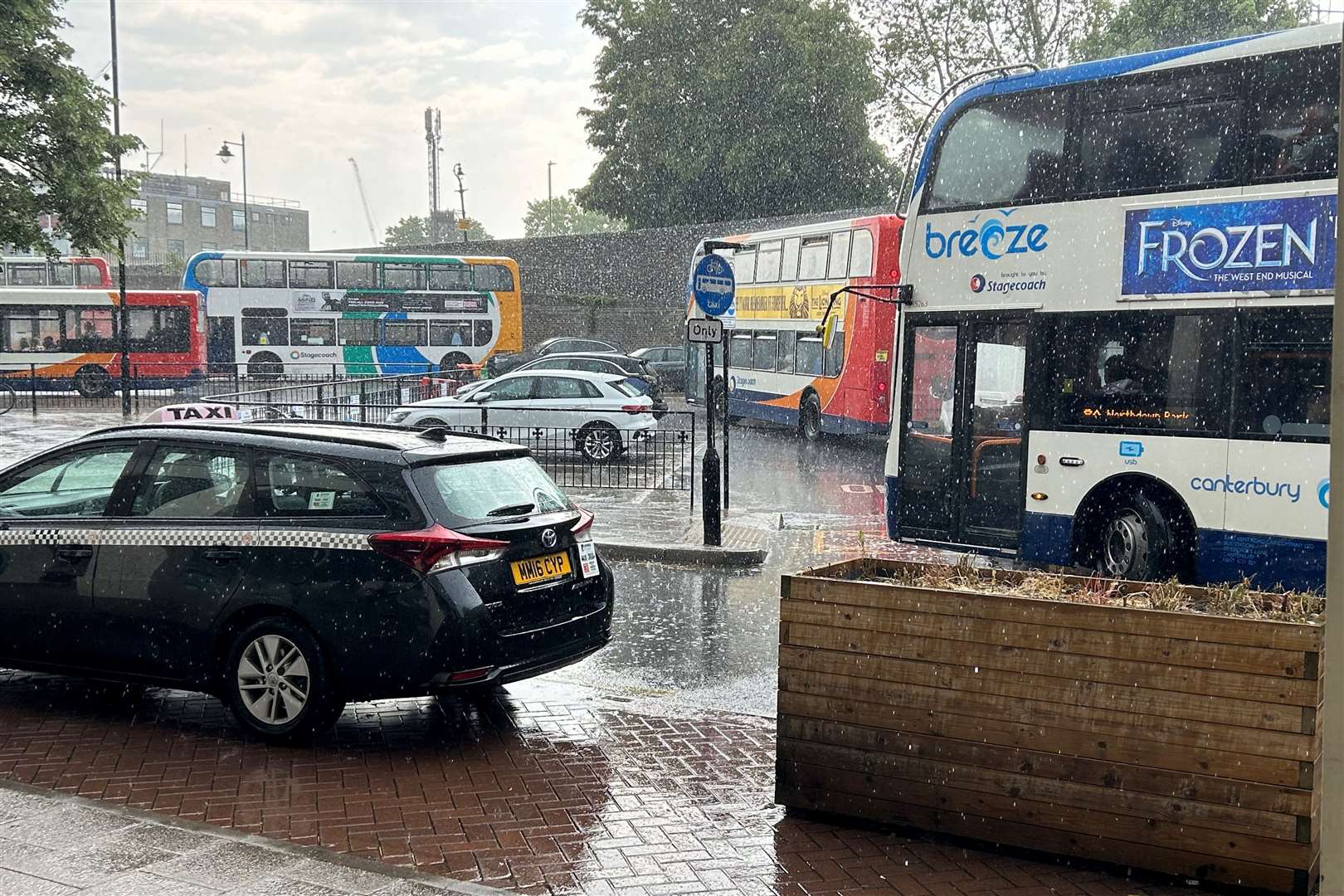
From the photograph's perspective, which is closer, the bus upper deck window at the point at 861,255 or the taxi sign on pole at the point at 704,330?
the taxi sign on pole at the point at 704,330

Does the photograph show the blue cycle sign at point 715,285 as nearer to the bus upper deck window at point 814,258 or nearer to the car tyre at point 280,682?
the car tyre at point 280,682

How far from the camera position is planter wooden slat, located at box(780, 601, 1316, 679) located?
4344 millimetres

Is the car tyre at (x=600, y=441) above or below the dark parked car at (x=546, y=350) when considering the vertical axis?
below

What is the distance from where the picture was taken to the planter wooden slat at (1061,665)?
4340 mm

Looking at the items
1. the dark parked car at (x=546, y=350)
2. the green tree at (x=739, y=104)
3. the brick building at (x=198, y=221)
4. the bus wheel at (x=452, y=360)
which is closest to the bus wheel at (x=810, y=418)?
the dark parked car at (x=546, y=350)

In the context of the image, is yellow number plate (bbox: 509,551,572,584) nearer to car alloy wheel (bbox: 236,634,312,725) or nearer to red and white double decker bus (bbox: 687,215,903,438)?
car alloy wheel (bbox: 236,634,312,725)

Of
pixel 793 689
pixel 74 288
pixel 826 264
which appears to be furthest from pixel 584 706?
pixel 74 288

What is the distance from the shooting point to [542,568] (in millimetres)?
6492

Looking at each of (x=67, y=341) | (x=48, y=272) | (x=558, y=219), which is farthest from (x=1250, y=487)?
(x=558, y=219)

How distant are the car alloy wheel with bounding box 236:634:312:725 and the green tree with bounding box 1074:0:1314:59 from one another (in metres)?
40.0

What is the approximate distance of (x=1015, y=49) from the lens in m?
43.1

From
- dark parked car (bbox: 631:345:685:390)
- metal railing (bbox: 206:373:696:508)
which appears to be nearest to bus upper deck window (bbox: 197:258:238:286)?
dark parked car (bbox: 631:345:685:390)

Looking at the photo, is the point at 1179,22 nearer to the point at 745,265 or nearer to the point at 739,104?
the point at 739,104

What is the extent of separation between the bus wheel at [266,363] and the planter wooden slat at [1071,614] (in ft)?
113
